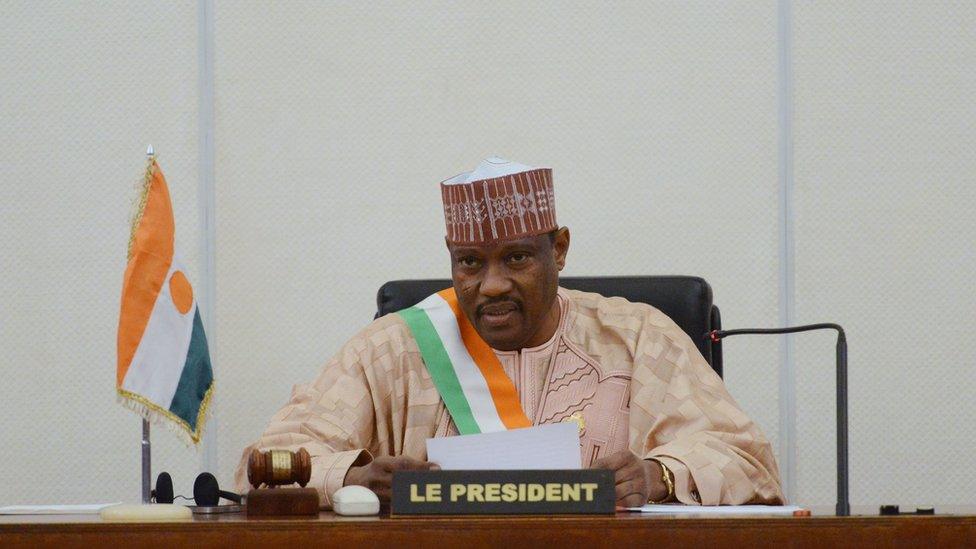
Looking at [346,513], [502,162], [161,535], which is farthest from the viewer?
[502,162]

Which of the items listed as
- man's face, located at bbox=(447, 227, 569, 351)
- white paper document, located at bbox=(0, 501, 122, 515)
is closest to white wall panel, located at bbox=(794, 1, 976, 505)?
man's face, located at bbox=(447, 227, 569, 351)

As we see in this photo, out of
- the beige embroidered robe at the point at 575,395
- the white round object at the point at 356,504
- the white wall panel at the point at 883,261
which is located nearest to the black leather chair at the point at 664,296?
the beige embroidered robe at the point at 575,395

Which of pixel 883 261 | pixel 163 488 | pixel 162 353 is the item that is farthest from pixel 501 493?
pixel 883 261

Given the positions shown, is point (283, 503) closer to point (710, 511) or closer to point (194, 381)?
point (710, 511)

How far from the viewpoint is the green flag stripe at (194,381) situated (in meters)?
2.99

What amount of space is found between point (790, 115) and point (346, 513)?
2.65 meters

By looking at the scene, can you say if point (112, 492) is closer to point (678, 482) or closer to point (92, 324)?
point (92, 324)

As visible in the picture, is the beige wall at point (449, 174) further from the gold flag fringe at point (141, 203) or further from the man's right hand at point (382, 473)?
the man's right hand at point (382, 473)

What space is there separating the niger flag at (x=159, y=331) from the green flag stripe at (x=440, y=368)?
19.3 inches

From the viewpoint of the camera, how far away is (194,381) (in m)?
3.06

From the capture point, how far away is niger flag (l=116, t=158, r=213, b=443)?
2.92m

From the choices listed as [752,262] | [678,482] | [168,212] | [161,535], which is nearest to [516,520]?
[161,535]

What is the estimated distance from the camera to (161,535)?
1748mm

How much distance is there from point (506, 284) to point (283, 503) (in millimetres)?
1035
